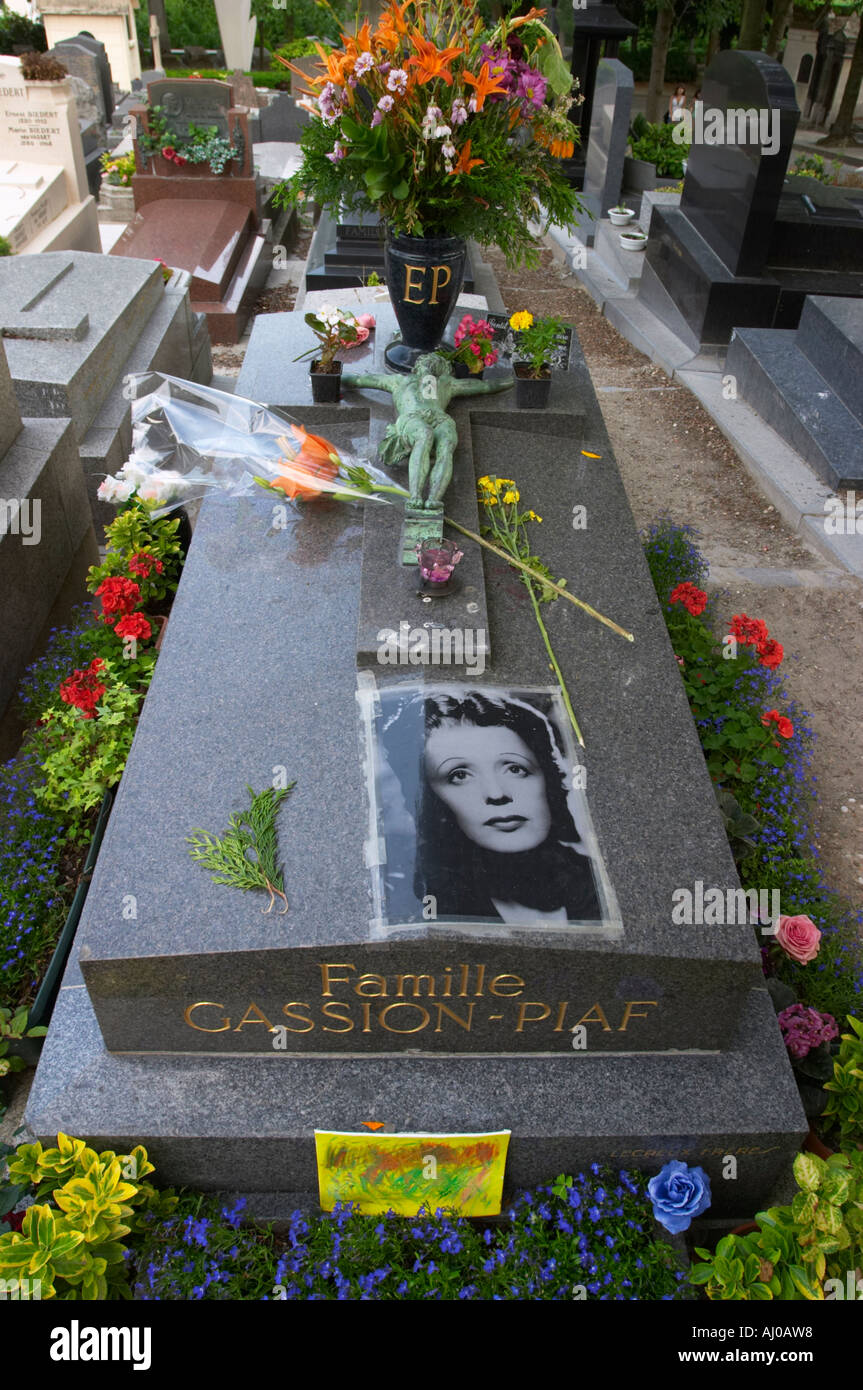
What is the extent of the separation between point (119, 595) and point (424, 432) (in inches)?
66.6

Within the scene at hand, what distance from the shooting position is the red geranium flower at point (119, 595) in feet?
15.3

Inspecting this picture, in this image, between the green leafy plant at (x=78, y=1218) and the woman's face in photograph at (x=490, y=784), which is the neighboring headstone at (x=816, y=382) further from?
the green leafy plant at (x=78, y=1218)

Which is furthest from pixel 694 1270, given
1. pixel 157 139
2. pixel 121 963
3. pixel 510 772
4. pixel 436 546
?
pixel 157 139

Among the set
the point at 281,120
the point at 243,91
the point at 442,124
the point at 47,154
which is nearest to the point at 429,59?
the point at 442,124

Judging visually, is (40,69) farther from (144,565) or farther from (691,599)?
(691,599)

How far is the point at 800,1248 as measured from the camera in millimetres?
2695

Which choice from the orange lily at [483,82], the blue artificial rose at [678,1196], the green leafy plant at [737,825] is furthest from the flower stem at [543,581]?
the blue artificial rose at [678,1196]

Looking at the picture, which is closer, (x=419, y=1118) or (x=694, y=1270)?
(x=694, y=1270)

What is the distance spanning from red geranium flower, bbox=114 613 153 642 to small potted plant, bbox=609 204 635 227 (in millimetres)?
10593

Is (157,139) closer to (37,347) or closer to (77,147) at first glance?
(77,147)

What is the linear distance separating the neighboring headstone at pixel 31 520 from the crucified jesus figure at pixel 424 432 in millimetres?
1926

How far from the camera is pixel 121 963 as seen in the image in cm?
289

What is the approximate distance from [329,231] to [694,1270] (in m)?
10.0

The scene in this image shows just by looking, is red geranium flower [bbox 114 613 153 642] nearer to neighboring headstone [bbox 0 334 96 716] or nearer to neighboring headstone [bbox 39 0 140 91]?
neighboring headstone [bbox 0 334 96 716]
